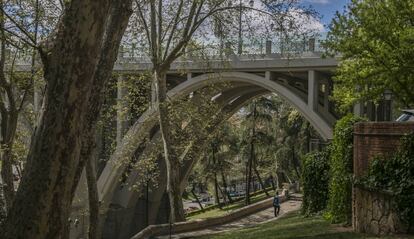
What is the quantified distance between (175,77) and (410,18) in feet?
46.9

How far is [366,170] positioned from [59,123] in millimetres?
5918

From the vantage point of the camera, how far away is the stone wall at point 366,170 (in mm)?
7895

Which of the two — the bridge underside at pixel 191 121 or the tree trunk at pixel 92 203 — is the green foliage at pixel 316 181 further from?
the tree trunk at pixel 92 203

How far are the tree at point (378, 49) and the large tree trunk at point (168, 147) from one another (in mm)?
5586

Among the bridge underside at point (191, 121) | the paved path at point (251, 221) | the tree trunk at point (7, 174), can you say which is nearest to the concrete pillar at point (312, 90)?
the bridge underside at point (191, 121)

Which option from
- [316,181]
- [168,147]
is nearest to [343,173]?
[316,181]

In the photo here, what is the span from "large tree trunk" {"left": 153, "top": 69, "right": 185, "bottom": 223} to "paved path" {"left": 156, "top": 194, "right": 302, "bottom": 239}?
1059 mm

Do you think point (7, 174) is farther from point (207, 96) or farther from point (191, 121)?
point (207, 96)

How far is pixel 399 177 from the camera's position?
8.01m

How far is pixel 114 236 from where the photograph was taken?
31.4 m

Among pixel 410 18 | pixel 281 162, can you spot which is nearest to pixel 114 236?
pixel 281 162

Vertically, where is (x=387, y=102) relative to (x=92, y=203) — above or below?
above

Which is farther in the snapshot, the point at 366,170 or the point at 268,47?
the point at 268,47

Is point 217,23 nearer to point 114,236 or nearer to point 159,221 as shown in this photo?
point 114,236
